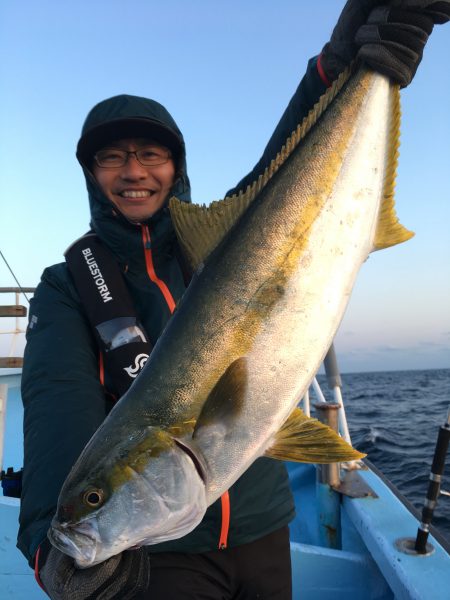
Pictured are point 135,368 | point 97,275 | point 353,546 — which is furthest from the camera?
point 353,546

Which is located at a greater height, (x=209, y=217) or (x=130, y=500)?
(x=209, y=217)

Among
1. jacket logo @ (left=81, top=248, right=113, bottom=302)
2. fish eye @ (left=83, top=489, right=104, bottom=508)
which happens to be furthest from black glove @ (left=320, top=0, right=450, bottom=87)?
fish eye @ (left=83, top=489, right=104, bottom=508)

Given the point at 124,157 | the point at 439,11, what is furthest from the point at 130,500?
the point at 439,11

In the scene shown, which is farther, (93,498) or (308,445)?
(308,445)

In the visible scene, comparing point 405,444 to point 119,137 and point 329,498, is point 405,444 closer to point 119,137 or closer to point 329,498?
point 329,498

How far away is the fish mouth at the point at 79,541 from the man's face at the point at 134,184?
1.70 meters

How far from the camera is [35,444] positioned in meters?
2.10

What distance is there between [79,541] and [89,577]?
0.19 m

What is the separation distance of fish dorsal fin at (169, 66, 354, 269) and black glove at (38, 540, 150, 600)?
48.3 inches

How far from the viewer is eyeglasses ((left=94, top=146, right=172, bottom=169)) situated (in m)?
2.76

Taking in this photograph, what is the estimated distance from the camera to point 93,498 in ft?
5.41

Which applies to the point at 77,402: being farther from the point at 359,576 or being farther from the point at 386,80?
the point at 359,576

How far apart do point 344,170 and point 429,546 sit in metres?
2.87

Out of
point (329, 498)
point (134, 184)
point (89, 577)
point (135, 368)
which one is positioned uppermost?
point (134, 184)
